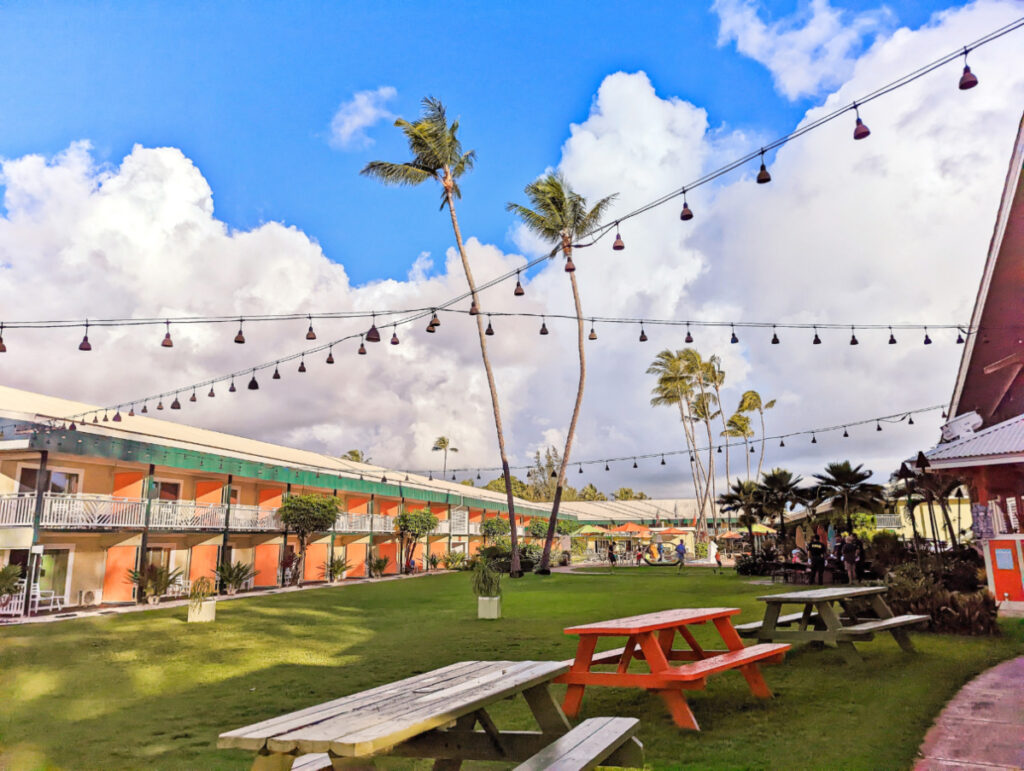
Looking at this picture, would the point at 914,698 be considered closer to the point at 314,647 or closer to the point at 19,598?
the point at 314,647

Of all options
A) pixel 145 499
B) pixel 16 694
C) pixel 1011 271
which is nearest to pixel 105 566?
pixel 145 499

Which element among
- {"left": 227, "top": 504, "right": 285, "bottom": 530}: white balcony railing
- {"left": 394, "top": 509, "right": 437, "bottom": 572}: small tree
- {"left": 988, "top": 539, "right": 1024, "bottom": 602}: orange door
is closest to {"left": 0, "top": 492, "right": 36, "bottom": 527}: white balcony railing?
{"left": 227, "top": 504, "right": 285, "bottom": 530}: white balcony railing

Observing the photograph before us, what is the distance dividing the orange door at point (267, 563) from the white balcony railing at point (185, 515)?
198 inches

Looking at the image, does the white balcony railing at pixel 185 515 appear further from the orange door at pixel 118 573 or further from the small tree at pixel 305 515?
the small tree at pixel 305 515

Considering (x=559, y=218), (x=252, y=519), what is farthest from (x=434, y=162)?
(x=252, y=519)

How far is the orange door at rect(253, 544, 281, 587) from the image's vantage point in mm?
28381

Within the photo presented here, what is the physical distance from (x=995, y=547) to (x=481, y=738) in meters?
11.6

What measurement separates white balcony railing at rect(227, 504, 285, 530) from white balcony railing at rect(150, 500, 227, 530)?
2.16ft

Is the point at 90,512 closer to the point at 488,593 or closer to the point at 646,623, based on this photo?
the point at 488,593

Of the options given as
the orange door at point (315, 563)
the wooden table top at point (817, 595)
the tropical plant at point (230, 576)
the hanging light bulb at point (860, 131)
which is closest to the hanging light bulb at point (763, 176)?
the hanging light bulb at point (860, 131)

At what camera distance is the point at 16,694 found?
7965 millimetres

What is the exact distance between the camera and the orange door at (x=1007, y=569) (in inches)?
455

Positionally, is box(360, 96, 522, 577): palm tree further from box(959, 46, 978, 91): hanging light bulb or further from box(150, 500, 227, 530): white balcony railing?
box(959, 46, 978, 91): hanging light bulb

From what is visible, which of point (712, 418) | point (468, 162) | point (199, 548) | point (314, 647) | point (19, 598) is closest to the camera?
point (314, 647)
